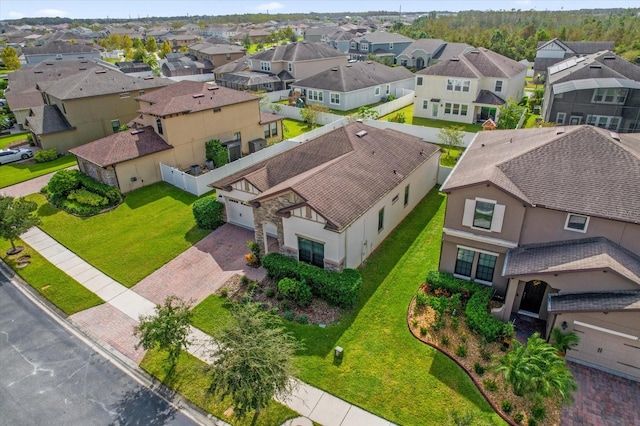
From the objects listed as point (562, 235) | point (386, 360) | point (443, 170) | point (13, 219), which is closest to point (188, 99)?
point (13, 219)

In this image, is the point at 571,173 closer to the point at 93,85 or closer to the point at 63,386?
the point at 63,386

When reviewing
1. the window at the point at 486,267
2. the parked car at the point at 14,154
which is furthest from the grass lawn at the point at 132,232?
the window at the point at 486,267

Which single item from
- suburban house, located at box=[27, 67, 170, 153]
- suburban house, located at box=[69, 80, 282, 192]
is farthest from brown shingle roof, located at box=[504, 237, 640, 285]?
suburban house, located at box=[27, 67, 170, 153]

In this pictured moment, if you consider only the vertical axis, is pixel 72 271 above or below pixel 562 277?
below

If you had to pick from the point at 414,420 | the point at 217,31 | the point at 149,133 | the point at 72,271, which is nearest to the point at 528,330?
the point at 414,420

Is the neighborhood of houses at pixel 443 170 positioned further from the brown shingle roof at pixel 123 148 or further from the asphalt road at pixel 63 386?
the asphalt road at pixel 63 386

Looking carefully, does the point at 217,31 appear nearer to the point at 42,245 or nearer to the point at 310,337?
the point at 42,245

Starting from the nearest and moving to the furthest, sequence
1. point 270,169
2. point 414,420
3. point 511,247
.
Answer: point 414,420
point 511,247
point 270,169
